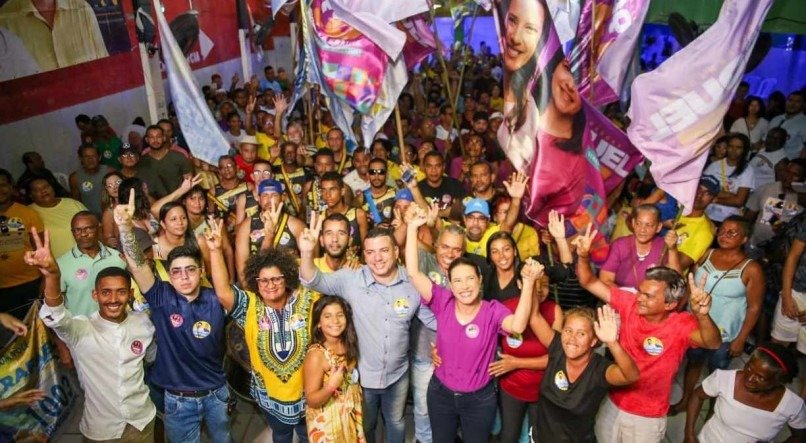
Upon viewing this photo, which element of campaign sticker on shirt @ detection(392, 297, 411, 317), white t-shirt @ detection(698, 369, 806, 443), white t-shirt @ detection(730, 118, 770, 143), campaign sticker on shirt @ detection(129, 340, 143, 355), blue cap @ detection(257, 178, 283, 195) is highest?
white t-shirt @ detection(730, 118, 770, 143)

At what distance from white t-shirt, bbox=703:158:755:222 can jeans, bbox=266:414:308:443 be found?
4727mm

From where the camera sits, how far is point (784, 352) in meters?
3.13

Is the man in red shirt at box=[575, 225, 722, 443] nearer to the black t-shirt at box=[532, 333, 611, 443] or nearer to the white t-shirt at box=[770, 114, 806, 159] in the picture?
the black t-shirt at box=[532, 333, 611, 443]

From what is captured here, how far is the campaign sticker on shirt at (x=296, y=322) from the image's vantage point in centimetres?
344

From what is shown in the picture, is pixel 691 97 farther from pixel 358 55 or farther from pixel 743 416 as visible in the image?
pixel 358 55

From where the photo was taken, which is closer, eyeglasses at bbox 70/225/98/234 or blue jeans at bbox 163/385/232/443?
blue jeans at bbox 163/385/232/443

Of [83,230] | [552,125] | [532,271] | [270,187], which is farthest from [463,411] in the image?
[83,230]

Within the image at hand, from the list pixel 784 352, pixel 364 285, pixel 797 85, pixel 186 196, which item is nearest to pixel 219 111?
pixel 186 196

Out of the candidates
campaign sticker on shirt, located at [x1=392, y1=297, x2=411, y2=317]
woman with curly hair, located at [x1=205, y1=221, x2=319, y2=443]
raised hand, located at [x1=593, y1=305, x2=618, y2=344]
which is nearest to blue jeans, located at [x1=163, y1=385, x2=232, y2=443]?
woman with curly hair, located at [x1=205, y1=221, x2=319, y2=443]

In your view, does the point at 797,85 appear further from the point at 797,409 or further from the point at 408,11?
the point at 797,409

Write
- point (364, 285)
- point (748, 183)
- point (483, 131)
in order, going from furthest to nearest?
point (483, 131), point (748, 183), point (364, 285)

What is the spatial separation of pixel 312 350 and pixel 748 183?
5113 millimetres

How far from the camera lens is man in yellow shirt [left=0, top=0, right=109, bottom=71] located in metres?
6.28

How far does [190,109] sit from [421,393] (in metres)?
4.15
